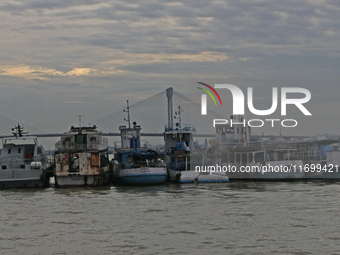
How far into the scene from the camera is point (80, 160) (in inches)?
1596

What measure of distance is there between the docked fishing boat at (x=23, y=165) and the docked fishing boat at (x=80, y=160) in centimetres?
165

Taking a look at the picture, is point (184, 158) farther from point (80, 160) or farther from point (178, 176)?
point (80, 160)

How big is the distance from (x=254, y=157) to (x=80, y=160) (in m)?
18.0

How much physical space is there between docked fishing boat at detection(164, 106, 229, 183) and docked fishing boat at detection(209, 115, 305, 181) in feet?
7.86

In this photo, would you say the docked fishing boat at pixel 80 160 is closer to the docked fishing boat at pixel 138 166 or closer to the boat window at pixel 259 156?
the docked fishing boat at pixel 138 166

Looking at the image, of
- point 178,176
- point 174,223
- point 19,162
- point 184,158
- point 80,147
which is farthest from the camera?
point 184,158

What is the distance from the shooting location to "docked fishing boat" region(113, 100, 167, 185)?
1625 inches

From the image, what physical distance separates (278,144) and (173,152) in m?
10.7

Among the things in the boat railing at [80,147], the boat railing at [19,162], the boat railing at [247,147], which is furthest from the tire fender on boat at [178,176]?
the boat railing at [19,162]

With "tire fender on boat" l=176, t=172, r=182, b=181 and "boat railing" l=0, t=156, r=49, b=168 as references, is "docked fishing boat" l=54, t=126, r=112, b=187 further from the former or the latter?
"tire fender on boat" l=176, t=172, r=182, b=181

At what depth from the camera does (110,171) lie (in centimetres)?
4550

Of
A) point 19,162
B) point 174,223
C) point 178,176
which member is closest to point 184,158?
point 178,176

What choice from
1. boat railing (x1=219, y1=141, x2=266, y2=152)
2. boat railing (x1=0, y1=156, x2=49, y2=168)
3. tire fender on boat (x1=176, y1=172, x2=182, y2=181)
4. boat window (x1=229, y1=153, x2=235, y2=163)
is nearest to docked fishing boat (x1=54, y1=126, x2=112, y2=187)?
boat railing (x1=0, y1=156, x2=49, y2=168)

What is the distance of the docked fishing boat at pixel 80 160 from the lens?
40.2 m
